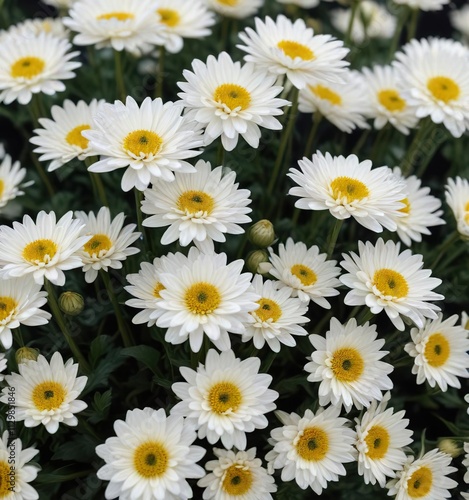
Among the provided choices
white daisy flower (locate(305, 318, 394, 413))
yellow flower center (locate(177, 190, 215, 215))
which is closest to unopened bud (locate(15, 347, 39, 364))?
yellow flower center (locate(177, 190, 215, 215))

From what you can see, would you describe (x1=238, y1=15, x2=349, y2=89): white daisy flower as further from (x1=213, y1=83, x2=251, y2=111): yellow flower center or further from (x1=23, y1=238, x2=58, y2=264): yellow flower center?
(x1=23, y1=238, x2=58, y2=264): yellow flower center

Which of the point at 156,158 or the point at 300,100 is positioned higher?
the point at 300,100

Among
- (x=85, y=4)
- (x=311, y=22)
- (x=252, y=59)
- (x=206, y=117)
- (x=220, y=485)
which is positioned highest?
(x=311, y=22)

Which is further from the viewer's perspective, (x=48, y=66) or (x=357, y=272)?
(x=48, y=66)

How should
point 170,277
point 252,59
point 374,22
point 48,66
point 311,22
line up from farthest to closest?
point 374,22 → point 311,22 → point 48,66 → point 252,59 → point 170,277

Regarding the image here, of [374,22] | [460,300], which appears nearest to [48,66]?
[460,300]

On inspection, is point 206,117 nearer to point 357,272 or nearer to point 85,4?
point 357,272

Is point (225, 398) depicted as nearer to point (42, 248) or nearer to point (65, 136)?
point (42, 248)
